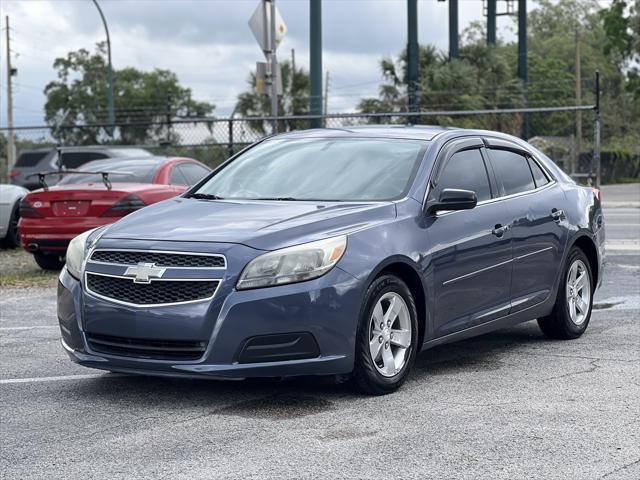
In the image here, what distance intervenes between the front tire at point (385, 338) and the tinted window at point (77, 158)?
18.6m

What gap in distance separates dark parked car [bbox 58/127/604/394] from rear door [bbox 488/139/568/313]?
15 mm

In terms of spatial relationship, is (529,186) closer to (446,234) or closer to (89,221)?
(446,234)

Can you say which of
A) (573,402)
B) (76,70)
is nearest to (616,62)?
(76,70)

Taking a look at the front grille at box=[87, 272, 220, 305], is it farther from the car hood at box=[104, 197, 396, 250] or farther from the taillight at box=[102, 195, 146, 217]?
the taillight at box=[102, 195, 146, 217]

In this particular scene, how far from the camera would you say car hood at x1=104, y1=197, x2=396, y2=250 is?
599cm

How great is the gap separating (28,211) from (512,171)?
278 inches

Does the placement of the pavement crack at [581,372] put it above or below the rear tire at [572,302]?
below

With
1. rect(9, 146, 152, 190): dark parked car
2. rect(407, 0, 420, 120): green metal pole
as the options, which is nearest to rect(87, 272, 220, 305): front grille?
rect(9, 146, 152, 190): dark parked car

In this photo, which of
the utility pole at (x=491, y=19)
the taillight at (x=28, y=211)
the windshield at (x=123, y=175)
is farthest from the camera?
the utility pole at (x=491, y=19)

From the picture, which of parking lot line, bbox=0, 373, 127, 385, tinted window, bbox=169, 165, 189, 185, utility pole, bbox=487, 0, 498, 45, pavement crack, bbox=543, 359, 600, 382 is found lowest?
pavement crack, bbox=543, 359, 600, 382

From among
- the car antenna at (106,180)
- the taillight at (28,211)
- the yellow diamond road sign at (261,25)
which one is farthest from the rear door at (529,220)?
the yellow diamond road sign at (261,25)

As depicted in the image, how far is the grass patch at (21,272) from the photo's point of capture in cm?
1273

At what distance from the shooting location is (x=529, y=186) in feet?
26.4

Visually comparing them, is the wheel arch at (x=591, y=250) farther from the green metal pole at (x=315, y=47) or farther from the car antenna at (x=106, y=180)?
the green metal pole at (x=315, y=47)
